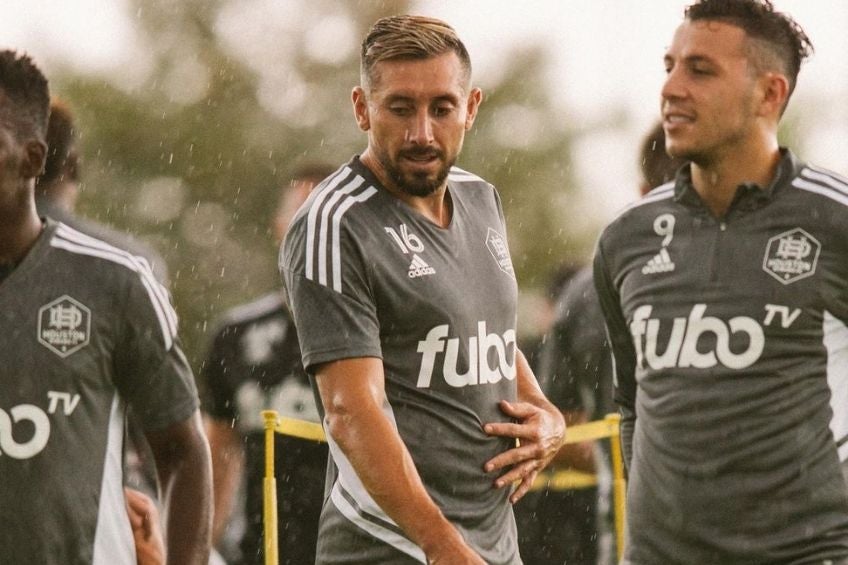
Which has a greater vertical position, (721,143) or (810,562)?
(721,143)

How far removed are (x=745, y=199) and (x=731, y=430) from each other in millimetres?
690

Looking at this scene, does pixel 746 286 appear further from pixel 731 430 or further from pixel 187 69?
pixel 187 69

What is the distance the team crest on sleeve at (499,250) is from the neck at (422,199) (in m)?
0.14

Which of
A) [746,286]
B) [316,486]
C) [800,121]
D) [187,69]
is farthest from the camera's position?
[800,121]

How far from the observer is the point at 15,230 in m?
4.40

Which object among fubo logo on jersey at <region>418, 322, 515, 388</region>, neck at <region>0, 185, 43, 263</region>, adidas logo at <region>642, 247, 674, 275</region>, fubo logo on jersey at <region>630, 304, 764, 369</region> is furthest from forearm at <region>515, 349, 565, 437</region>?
neck at <region>0, 185, 43, 263</region>

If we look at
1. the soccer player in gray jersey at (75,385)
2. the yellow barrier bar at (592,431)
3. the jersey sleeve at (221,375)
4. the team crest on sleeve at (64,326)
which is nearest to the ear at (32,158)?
the soccer player in gray jersey at (75,385)

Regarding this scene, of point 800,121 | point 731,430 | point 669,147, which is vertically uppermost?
point 800,121

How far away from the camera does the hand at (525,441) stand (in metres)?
4.76

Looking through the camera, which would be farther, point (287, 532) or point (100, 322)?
point (287, 532)

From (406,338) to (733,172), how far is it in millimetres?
1164

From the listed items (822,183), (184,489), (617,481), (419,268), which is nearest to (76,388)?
(184,489)

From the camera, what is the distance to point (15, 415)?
13.9ft

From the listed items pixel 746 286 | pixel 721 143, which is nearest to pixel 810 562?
pixel 746 286
